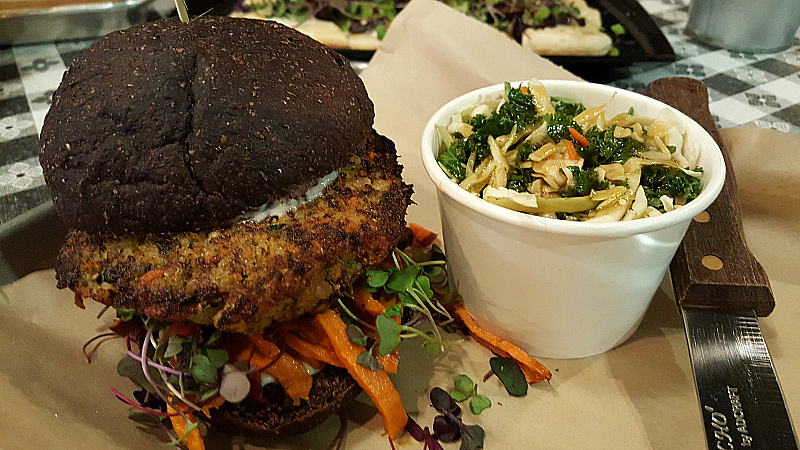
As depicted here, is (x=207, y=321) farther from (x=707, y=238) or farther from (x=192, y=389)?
(x=707, y=238)

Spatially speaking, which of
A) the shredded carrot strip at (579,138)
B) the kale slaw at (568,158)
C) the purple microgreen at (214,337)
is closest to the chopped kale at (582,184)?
the kale slaw at (568,158)

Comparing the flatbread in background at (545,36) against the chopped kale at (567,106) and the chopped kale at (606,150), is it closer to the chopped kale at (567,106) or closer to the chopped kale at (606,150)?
the chopped kale at (567,106)

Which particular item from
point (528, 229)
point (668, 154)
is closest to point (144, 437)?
point (528, 229)

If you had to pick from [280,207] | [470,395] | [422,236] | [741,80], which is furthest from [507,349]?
[741,80]

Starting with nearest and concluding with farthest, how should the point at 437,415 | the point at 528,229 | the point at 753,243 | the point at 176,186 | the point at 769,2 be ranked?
the point at 176,186, the point at 528,229, the point at 437,415, the point at 753,243, the point at 769,2

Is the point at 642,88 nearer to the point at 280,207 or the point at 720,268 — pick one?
the point at 720,268

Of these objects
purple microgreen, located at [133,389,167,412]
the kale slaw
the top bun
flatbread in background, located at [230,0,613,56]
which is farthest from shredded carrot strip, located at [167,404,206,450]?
flatbread in background, located at [230,0,613,56]
